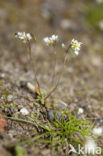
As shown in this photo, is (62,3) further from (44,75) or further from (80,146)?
(80,146)

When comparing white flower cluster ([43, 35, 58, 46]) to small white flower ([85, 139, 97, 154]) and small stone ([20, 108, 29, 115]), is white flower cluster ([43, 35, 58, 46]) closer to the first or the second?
small stone ([20, 108, 29, 115])

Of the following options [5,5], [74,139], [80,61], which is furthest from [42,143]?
[5,5]

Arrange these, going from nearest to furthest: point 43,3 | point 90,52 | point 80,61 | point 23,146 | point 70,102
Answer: point 23,146 < point 70,102 < point 80,61 < point 90,52 < point 43,3

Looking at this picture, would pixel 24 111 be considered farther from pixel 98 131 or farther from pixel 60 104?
pixel 98 131

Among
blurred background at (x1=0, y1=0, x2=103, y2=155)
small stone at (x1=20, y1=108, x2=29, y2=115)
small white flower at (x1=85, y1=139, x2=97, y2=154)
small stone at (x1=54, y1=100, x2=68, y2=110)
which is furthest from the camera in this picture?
blurred background at (x1=0, y1=0, x2=103, y2=155)

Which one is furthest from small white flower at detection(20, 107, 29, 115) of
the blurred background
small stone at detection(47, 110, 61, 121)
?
small stone at detection(47, 110, 61, 121)

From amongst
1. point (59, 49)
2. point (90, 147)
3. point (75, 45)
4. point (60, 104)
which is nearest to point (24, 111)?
point (60, 104)

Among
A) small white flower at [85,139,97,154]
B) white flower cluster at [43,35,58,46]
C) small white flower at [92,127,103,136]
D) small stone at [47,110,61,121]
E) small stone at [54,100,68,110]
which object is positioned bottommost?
small white flower at [85,139,97,154]

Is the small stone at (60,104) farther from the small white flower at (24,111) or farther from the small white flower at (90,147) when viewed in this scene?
the small white flower at (90,147)

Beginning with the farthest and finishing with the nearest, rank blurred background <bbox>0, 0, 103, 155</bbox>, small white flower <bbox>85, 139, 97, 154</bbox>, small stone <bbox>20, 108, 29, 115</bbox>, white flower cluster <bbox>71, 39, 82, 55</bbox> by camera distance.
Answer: blurred background <bbox>0, 0, 103, 155</bbox> < small stone <bbox>20, 108, 29, 115</bbox> < white flower cluster <bbox>71, 39, 82, 55</bbox> < small white flower <bbox>85, 139, 97, 154</bbox>

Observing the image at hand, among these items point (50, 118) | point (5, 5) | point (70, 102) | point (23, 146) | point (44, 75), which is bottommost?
point (23, 146)

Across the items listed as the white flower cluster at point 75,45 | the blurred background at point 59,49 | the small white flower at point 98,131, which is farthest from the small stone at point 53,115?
the white flower cluster at point 75,45
